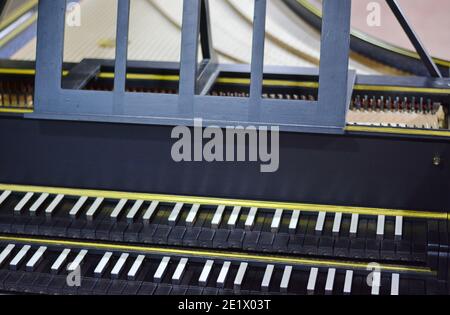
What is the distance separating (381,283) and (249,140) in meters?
0.87

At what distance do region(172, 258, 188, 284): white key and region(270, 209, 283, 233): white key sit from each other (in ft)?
1.33

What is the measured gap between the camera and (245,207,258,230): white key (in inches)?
164

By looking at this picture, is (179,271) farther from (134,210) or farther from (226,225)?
(134,210)

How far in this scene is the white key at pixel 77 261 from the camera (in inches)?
160

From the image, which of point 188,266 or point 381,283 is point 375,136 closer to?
point 381,283

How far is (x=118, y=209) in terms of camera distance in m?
4.33

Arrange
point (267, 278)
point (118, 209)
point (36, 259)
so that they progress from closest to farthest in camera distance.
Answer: point (267, 278) → point (36, 259) → point (118, 209)

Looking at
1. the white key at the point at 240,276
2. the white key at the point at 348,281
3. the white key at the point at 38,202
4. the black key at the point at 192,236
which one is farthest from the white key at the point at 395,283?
the white key at the point at 38,202

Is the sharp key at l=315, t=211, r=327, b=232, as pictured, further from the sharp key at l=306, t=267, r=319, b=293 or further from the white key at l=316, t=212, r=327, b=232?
the sharp key at l=306, t=267, r=319, b=293

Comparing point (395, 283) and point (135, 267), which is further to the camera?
point (135, 267)

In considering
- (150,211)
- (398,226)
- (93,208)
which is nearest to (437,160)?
(398,226)

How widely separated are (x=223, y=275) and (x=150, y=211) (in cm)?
55

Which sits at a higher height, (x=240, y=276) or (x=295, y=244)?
(x=295, y=244)

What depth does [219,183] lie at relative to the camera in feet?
14.3
